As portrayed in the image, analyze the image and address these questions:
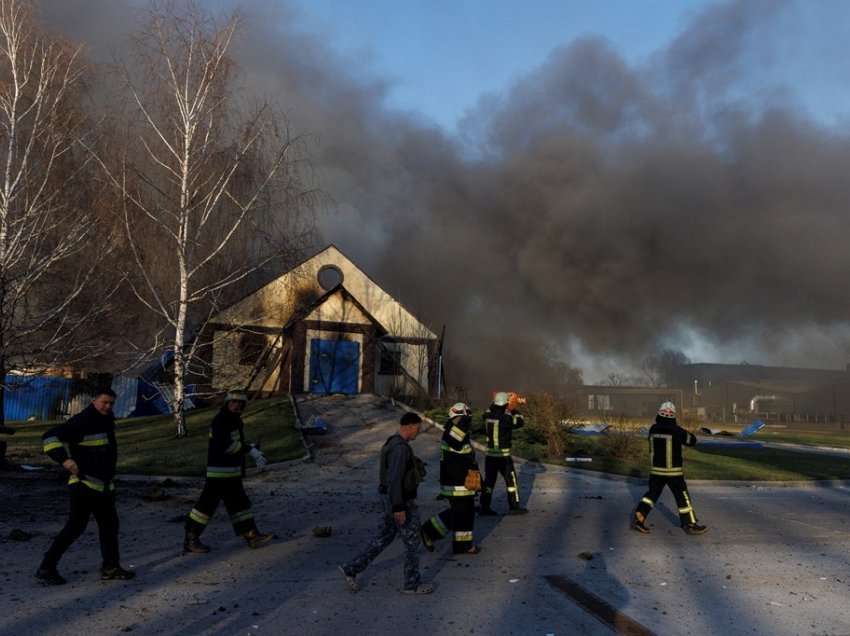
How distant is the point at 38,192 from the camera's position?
13586mm

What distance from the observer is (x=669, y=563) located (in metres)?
6.26

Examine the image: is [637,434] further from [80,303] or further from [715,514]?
[80,303]

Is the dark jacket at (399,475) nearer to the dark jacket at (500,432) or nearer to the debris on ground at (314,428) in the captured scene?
the dark jacket at (500,432)

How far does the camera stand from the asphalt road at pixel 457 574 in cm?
450

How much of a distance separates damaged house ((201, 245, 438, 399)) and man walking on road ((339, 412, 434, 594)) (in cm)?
1598

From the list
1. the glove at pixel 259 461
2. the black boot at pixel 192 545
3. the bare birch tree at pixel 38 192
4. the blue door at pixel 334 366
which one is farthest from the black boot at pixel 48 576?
the blue door at pixel 334 366

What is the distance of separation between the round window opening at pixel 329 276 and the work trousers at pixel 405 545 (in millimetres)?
20223

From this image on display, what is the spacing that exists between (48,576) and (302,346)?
1640 centimetres

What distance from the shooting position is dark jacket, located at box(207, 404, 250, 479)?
21.2 feet

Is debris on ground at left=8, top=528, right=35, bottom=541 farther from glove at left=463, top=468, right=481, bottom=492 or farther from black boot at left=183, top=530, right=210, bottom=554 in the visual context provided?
glove at left=463, top=468, right=481, bottom=492

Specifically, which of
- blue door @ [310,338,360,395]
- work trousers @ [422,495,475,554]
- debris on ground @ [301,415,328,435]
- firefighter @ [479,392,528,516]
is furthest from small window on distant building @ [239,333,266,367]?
work trousers @ [422,495,475,554]

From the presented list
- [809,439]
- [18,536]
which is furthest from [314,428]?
[809,439]

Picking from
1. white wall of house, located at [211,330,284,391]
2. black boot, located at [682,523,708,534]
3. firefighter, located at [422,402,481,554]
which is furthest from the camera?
white wall of house, located at [211,330,284,391]

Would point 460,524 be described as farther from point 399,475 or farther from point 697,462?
point 697,462
